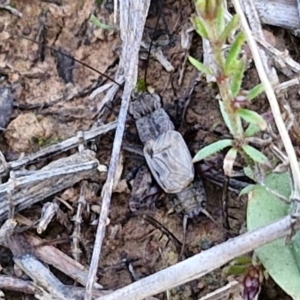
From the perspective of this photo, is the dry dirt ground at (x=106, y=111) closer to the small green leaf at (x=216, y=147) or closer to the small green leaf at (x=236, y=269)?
the small green leaf at (x=236, y=269)

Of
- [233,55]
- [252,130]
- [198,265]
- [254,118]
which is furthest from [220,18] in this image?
[198,265]

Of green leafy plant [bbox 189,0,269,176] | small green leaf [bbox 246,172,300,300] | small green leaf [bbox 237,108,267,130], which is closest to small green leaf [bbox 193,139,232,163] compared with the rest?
green leafy plant [bbox 189,0,269,176]

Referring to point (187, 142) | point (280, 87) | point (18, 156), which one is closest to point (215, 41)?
point (280, 87)

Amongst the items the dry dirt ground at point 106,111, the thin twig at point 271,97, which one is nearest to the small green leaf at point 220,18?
the thin twig at point 271,97

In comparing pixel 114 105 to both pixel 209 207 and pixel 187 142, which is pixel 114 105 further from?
pixel 209 207

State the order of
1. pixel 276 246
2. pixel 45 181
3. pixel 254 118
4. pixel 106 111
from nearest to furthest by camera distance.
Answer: pixel 254 118 < pixel 276 246 < pixel 45 181 < pixel 106 111

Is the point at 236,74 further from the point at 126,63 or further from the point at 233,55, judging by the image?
the point at 126,63
